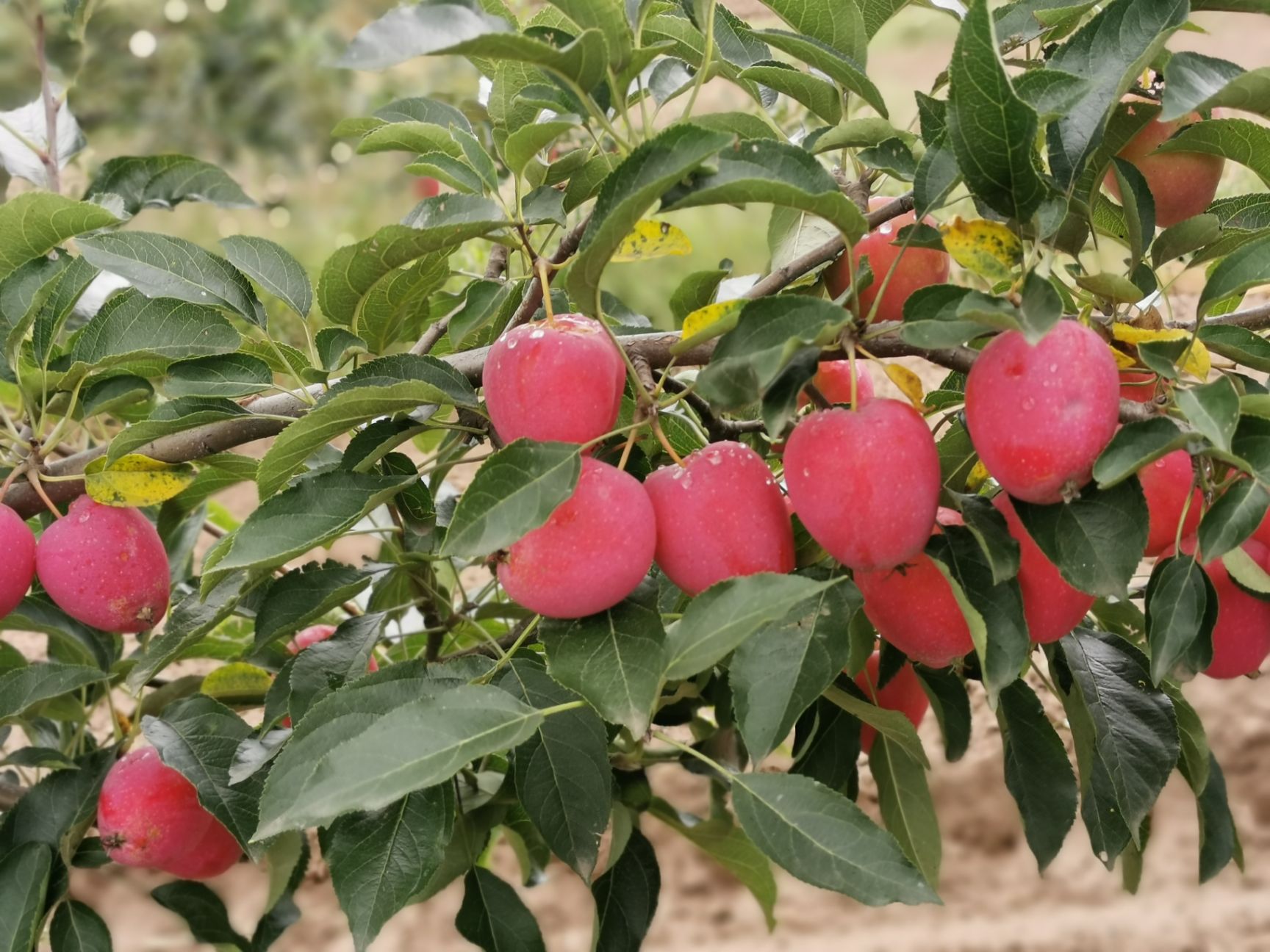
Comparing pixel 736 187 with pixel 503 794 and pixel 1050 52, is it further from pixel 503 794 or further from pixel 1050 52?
pixel 503 794

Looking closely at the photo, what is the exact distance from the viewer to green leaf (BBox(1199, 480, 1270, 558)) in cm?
43

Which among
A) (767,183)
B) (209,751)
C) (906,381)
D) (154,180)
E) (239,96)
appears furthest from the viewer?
(239,96)

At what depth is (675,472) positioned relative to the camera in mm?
483

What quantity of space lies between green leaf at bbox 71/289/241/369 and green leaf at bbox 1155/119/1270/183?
1.50 ft

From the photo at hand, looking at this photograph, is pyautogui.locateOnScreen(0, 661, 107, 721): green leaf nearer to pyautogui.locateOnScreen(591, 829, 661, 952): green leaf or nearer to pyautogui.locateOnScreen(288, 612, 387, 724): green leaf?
pyautogui.locateOnScreen(288, 612, 387, 724): green leaf

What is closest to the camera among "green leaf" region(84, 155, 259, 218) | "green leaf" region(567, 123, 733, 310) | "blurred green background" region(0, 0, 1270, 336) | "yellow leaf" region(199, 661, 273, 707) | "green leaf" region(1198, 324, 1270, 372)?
"green leaf" region(567, 123, 733, 310)

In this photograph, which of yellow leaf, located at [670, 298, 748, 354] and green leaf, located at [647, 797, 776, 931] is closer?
yellow leaf, located at [670, 298, 748, 354]

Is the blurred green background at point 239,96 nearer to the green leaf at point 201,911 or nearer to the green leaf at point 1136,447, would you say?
the green leaf at point 201,911

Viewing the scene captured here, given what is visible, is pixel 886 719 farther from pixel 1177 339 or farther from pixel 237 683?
pixel 237 683

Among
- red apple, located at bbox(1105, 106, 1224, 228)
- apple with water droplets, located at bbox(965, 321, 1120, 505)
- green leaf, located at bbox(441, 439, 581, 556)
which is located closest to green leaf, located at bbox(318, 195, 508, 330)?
green leaf, located at bbox(441, 439, 581, 556)

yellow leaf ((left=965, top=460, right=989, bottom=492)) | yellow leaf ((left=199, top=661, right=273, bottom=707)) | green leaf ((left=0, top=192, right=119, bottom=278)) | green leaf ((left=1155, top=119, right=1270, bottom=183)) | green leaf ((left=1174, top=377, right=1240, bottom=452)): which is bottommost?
yellow leaf ((left=199, top=661, right=273, bottom=707))

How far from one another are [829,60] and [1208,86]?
0.15 metres

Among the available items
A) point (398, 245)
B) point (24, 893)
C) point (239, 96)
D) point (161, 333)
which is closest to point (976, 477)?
point (398, 245)

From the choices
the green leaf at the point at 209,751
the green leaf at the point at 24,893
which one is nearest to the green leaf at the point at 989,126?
the green leaf at the point at 209,751
